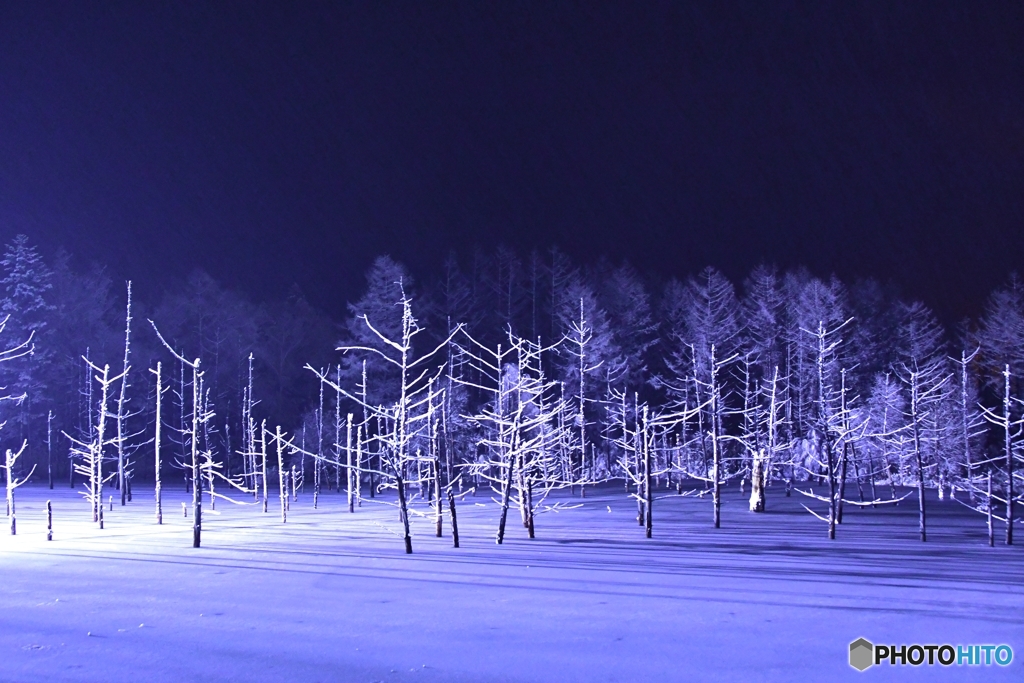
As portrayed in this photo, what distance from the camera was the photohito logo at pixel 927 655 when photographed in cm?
863

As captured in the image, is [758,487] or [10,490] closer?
[10,490]

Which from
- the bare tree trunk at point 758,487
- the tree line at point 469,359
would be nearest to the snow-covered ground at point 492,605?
the bare tree trunk at point 758,487

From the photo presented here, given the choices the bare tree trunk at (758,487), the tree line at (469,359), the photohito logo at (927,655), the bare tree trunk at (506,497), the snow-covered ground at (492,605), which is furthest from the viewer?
the tree line at (469,359)

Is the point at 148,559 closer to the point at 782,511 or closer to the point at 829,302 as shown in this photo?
the point at 782,511

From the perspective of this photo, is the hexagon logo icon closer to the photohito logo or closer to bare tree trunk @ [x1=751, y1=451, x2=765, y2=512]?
the photohito logo

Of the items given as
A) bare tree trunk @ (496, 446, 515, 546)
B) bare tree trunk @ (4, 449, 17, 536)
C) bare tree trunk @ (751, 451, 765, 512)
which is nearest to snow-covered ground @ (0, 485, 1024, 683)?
bare tree trunk @ (496, 446, 515, 546)

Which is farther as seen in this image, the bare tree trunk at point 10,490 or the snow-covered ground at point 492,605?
the bare tree trunk at point 10,490

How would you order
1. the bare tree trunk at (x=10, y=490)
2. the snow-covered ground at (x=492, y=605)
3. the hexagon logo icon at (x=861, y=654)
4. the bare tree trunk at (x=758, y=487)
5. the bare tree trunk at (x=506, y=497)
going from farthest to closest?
the bare tree trunk at (x=758, y=487) < the bare tree trunk at (x=10, y=490) < the bare tree trunk at (x=506, y=497) < the hexagon logo icon at (x=861, y=654) < the snow-covered ground at (x=492, y=605)

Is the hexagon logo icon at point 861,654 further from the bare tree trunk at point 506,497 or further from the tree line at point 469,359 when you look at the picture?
the tree line at point 469,359

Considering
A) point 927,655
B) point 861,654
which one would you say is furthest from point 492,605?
point 927,655

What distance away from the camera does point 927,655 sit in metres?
9.02

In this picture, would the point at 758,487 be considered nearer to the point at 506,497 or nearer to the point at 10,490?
the point at 506,497

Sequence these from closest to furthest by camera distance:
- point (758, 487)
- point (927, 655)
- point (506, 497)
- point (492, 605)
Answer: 1. point (927, 655)
2. point (492, 605)
3. point (506, 497)
4. point (758, 487)

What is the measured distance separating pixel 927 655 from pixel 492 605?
578cm
